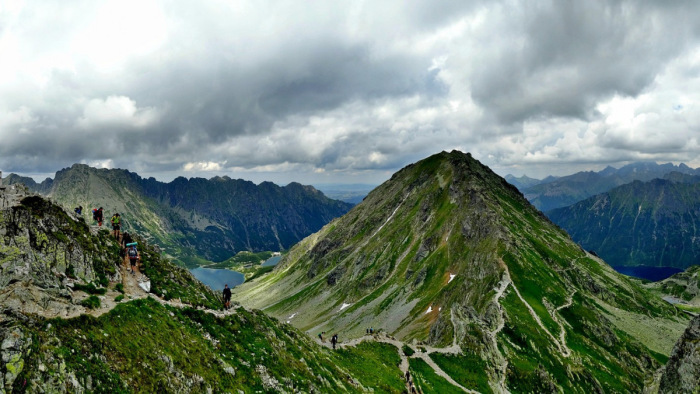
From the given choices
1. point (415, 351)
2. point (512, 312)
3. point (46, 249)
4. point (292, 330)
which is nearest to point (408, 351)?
point (415, 351)

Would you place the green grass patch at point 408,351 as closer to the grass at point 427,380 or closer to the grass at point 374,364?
the grass at point 374,364

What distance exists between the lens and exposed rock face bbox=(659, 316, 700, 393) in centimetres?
3038

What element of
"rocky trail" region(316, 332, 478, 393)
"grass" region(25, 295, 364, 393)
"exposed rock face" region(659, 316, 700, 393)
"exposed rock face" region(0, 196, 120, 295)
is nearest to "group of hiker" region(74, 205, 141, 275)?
"exposed rock face" region(0, 196, 120, 295)

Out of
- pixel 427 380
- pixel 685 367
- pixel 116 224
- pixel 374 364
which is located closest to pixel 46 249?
pixel 116 224

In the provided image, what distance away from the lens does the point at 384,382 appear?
50.8 m

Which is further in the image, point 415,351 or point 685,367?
point 415,351

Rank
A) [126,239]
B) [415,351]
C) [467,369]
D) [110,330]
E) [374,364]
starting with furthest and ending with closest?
[415,351] < [467,369] < [374,364] < [126,239] < [110,330]

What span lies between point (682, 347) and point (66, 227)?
59.7 metres

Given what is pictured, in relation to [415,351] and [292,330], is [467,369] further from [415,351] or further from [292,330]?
[292,330]

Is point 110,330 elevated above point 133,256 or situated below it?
below

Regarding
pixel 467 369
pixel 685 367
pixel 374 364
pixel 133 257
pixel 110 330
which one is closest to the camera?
pixel 110 330

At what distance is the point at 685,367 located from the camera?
1234 inches

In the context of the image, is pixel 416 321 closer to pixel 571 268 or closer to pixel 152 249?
pixel 571 268

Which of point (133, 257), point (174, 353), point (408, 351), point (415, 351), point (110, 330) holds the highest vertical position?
point (133, 257)
